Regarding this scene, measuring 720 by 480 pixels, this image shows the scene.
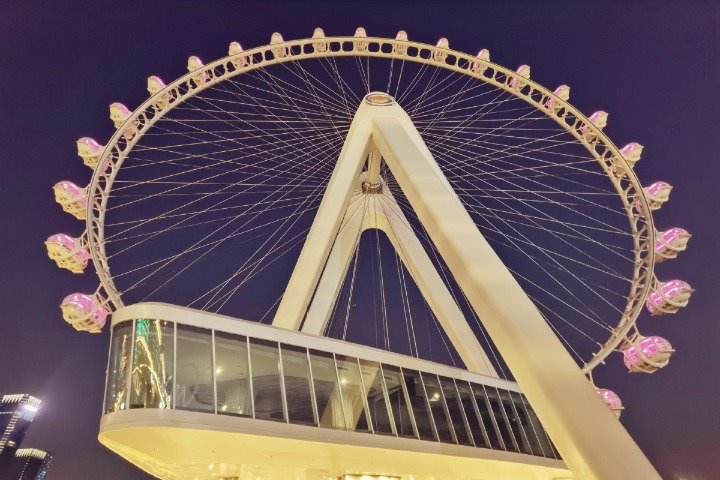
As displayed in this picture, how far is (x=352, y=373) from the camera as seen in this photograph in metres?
13.9

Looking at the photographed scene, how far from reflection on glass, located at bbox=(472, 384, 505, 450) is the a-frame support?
550 cm

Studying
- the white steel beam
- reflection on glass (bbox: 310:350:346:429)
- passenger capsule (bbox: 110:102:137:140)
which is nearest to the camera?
the white steel beam

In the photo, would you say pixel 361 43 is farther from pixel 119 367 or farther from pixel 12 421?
pixel 12 421

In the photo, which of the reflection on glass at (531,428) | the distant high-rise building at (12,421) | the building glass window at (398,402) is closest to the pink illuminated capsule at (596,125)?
the reflection on glass at (531,428)

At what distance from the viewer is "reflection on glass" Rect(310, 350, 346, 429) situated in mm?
12375

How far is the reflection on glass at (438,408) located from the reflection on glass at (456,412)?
0.74ft

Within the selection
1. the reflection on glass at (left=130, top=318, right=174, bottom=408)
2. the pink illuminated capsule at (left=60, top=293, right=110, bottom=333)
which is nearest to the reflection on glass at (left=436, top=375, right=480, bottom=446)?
the reflection on glass at (left=130, top=318, right=174, bottom=408)

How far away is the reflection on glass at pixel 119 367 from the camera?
1077 cm

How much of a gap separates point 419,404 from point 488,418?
10.5 feet

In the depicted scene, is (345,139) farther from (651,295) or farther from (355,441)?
(651,295)

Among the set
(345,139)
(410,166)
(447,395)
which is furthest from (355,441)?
(345,139)

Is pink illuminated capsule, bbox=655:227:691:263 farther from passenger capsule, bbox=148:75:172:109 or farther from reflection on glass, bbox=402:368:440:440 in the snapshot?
passenger capsule, bbox=148:75:172:109

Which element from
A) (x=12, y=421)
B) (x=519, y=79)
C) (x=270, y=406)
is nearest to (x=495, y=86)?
(x=519, y=79)

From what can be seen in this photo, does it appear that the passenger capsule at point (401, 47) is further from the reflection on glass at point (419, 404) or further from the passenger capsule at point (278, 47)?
the reflection on glass at point (419, 404)
